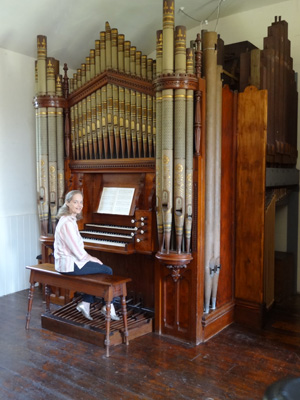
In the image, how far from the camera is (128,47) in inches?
159

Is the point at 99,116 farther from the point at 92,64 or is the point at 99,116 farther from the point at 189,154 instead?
the point at 189,154

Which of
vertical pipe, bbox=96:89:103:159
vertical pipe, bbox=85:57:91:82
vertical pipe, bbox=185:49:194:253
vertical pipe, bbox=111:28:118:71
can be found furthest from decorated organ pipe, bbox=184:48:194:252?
vertical pipe, bbox=85:57:91:82

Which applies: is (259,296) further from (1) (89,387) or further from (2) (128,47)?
(2) (128,47)

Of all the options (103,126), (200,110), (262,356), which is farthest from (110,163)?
(262,356)

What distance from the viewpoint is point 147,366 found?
3.26 m

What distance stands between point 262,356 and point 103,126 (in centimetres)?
267

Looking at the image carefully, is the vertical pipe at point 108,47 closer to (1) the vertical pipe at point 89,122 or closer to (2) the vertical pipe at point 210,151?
(1) the vertical pipe at point 89,122

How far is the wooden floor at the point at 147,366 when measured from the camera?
9.41ft

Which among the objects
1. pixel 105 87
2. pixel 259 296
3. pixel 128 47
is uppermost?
pixel 128 47

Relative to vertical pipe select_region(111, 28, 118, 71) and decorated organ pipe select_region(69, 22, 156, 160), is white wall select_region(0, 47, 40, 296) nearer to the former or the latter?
decorated organ pipe select_region(69, 22, 156, 160)

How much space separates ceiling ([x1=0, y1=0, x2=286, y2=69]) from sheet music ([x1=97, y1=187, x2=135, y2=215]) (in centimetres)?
210

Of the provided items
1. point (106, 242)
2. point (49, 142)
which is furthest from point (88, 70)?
point (106, 242)

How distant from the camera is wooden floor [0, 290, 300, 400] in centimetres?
287

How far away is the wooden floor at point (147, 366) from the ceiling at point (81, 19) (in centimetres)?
332
